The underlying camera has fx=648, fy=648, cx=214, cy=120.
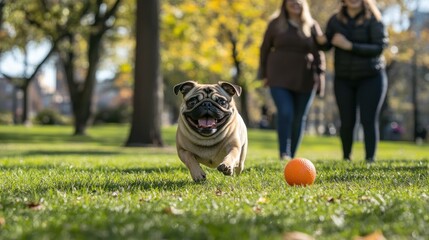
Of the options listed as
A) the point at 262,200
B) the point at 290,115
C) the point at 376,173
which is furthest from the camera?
the point at 290,115

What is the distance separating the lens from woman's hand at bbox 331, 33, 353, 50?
8.82 meters

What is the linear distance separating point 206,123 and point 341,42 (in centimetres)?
392

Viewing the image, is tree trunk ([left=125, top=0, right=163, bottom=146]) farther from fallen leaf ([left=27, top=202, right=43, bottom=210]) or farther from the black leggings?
fallen leaf ([left=27, top=202, right=43, bottom=210])

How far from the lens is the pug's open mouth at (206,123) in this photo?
555cm

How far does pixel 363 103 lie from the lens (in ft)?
29.6

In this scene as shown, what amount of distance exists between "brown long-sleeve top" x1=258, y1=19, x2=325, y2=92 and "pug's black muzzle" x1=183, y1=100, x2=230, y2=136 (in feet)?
13.0

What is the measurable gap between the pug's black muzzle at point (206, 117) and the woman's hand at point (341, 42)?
12.1 feet

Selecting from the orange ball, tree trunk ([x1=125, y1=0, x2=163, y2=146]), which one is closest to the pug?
the orange ball

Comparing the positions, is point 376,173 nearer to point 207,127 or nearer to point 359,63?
point 207,127

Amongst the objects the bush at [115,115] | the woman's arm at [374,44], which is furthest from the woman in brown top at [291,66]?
the bush at [115,115]

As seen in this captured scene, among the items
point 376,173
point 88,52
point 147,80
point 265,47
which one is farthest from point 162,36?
point 376,173

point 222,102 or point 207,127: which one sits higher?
point 222,102

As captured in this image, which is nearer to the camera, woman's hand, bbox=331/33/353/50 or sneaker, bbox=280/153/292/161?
woman's hand, bbox=331/33/353/50

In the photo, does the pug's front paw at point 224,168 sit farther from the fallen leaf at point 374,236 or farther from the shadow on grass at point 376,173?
the fallen leaf at point 374,236
